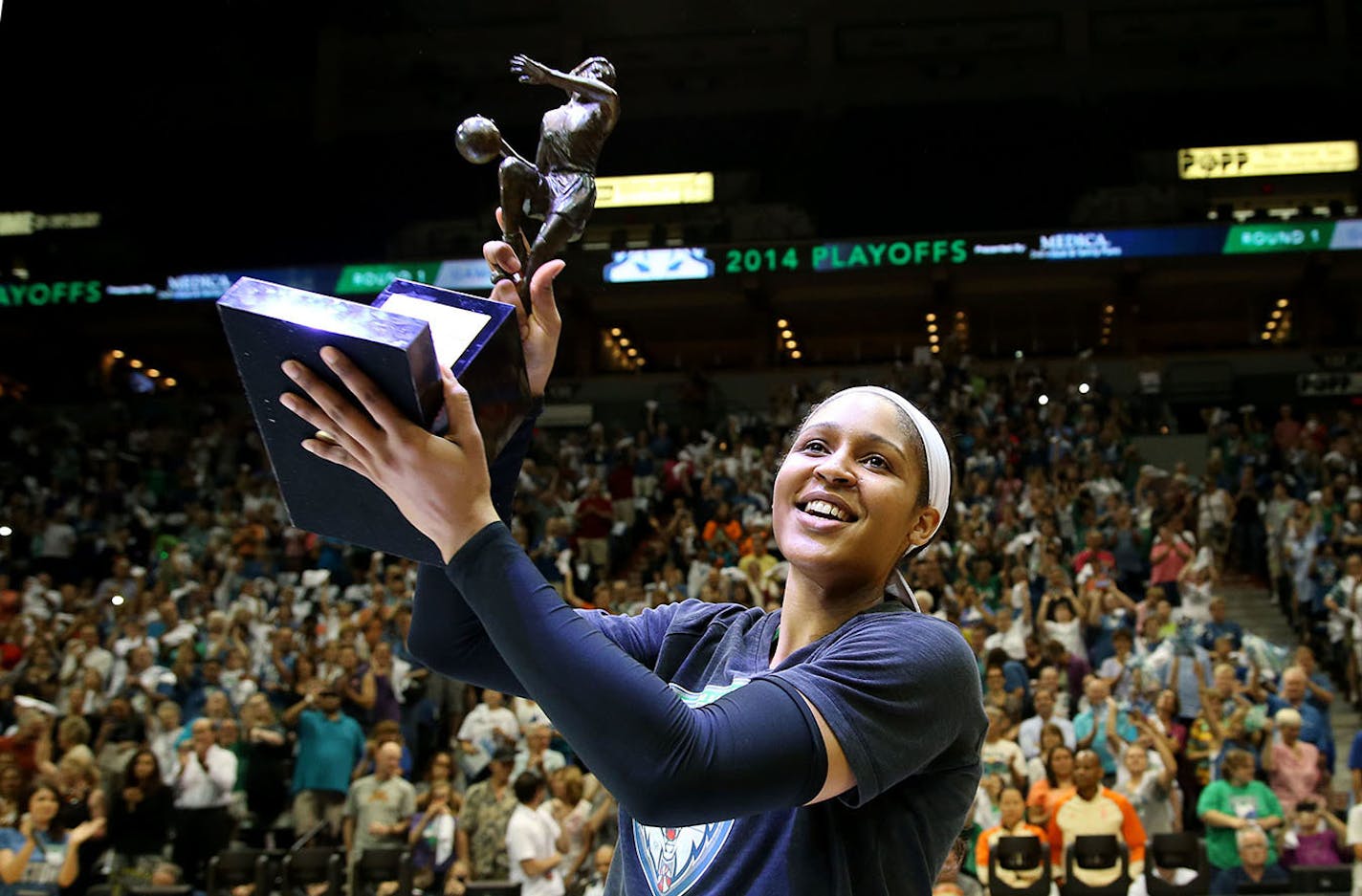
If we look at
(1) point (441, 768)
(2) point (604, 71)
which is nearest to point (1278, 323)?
(1) point (441, 768)

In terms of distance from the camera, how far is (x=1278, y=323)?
22.0 meters

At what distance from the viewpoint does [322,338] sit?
4.20ft

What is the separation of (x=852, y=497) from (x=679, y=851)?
432 millimetres

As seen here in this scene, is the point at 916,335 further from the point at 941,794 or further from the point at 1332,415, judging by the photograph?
the point at 941,794

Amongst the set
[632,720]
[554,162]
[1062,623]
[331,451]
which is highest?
[554,162]

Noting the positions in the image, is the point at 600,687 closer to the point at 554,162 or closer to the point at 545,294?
the point at 545,294

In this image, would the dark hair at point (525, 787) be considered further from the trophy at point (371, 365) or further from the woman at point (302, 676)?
the trophy at point (371, 365)

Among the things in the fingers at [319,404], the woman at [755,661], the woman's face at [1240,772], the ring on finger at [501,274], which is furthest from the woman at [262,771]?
the fingers at [319,404]

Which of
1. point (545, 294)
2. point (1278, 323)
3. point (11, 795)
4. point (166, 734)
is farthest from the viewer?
point (1278, 323)

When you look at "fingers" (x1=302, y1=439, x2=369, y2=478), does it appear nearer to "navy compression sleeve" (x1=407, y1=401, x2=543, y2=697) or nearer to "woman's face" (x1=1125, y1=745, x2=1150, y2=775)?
"navy compression sleeve" (x1=407, y1=401, x2=543, y2=697)

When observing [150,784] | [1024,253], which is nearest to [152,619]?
[150,784]

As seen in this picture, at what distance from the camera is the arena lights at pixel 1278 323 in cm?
2184

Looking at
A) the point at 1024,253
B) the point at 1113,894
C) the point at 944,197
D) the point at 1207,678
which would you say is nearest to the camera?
the point at 1113,894

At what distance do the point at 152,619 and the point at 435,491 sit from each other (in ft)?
35.1
